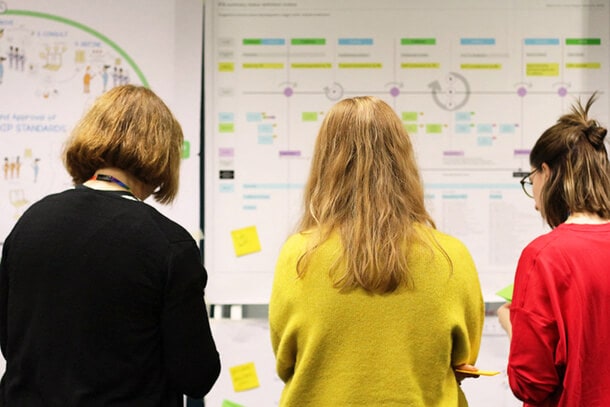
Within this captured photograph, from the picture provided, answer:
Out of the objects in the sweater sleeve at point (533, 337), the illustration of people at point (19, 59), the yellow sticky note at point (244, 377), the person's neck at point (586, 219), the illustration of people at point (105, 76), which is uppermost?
→ the illustration of people at point (19, 59)

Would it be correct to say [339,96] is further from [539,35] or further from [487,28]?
[539,35]

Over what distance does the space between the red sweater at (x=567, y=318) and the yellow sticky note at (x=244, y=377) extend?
1155 mm

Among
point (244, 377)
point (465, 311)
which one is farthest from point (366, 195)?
point (244, 377)

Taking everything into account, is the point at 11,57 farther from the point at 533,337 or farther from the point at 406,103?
the point at 533,337

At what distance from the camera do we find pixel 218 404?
2414mm

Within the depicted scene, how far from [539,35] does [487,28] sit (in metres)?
0.20

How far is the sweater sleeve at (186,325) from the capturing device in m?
1.24

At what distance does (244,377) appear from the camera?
2414 millimetres

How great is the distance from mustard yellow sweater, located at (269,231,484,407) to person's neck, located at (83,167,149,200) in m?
0.36

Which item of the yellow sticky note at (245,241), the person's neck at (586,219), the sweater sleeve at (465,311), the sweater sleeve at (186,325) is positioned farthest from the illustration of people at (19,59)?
the person's neck at (586,219)

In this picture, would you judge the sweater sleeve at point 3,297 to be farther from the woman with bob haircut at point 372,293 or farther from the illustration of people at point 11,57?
the illustration of people at point 11,57

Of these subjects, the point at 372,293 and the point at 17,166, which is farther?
the point at 17,166

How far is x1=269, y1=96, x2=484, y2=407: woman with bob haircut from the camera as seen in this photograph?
1.24 meters

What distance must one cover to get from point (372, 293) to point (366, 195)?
0.62 feet
